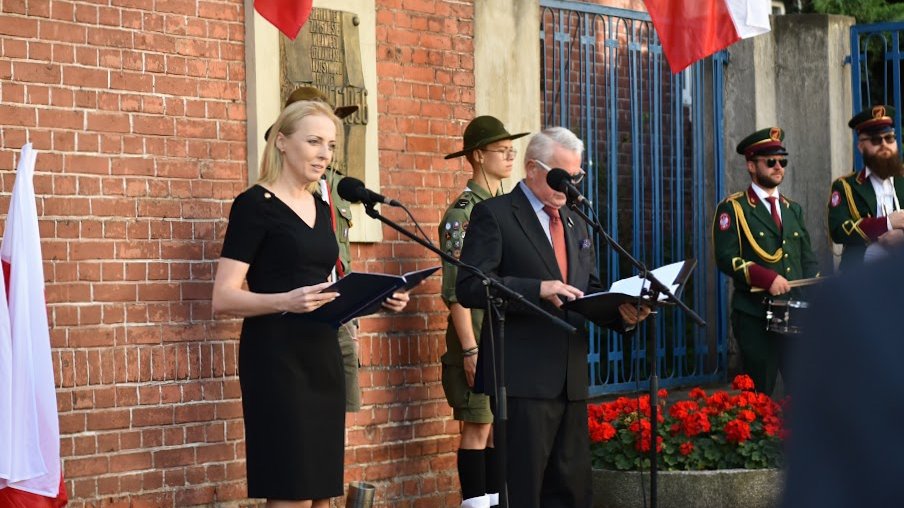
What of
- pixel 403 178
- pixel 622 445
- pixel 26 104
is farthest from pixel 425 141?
pixel 26 104

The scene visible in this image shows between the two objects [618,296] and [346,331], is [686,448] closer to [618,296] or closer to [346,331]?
[346,331]

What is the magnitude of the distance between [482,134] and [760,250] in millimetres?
2436

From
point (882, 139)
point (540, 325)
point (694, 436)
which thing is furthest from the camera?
point (882, 139)

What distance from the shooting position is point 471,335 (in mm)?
7582

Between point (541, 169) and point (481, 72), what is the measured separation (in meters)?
2.81

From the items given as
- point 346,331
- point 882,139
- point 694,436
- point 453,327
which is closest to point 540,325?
point 346,331

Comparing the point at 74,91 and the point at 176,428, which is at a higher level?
the point at 74,91

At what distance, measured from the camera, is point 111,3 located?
6715 mm

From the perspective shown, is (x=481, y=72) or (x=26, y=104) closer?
(x=26, y=104)

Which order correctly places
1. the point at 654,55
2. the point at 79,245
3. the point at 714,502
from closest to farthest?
the point at 79,245, the point at 714,502, the point at 654,55

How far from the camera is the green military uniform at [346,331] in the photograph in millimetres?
6801

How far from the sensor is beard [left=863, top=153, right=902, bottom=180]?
31.6 ft

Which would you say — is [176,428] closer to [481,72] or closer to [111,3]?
[111,3]

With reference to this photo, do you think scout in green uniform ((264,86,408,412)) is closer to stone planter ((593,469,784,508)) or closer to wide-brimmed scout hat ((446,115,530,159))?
wide-brimmed scout hat ((446,115,530,159))
